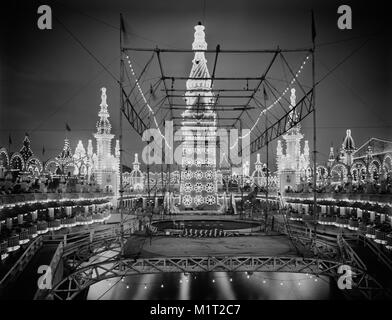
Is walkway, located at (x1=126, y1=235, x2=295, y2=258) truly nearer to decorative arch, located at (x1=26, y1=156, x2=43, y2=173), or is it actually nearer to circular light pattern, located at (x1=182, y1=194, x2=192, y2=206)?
decorative arch, located at (x1=26, y1=156, x2=43, y2=173)

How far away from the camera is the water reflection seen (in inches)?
864

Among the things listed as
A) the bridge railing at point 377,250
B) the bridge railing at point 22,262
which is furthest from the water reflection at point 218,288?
the bridge railing at point 22,262

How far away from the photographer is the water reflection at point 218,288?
21.9 meters

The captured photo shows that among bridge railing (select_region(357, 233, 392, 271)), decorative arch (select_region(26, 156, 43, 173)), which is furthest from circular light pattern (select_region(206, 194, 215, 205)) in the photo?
bridge railing (select_region(357, 233, 392, 271))

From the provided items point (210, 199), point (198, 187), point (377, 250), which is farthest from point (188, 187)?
point (377, 250)

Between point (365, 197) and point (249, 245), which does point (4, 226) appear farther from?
point (365, 197)

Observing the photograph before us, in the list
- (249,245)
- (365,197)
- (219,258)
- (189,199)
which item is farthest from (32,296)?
(189,199)

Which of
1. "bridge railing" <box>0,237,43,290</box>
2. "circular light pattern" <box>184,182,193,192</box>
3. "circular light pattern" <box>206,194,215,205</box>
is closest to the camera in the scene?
"bridge railing" <box>0,237,43,290</box>

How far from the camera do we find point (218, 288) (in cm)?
2386

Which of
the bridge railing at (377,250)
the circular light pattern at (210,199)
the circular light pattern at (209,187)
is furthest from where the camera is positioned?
the circular light pattern at (209,187)

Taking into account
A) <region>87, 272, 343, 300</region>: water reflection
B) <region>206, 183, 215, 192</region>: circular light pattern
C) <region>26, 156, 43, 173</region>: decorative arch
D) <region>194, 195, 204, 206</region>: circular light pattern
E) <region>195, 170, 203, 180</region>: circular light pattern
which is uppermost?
<region>26, 156, 43, 173</region>: decorative arch

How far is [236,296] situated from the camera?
71.5 feet

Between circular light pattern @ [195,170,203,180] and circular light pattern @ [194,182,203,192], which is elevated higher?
circular light pattern @ [195,170,203,180]

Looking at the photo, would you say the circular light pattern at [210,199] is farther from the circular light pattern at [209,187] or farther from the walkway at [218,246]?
the walkway at [218,246]
